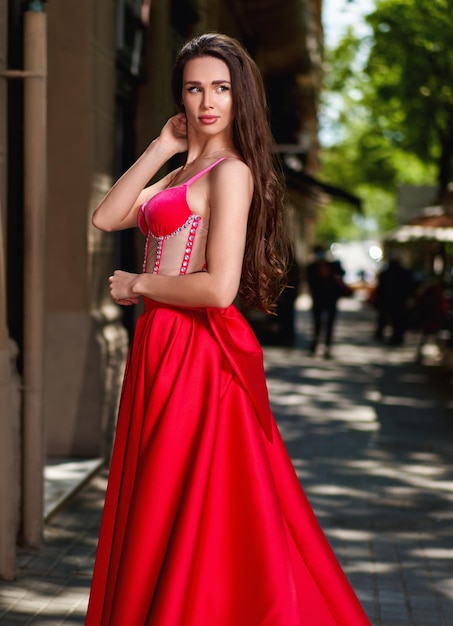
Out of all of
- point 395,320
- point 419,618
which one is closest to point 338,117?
point 395,320

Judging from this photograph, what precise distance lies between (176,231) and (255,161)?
0.31 m

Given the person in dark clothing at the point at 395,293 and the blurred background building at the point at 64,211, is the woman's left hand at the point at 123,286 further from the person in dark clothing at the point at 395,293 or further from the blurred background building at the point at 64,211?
the person in dark clothing at the point at 395,293

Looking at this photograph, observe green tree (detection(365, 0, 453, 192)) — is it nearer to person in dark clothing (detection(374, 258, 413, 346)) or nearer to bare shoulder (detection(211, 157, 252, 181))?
person in dark clothing (detection(374, 258, 413, 346))

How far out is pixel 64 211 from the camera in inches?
304

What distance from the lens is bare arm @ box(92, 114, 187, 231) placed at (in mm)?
3293

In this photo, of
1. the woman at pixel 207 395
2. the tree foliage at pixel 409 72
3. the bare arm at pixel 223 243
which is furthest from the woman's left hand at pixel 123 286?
the tree foliage at pixel 409 72

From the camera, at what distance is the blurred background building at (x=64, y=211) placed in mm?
5293

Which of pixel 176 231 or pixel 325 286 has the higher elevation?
pixel 176 231

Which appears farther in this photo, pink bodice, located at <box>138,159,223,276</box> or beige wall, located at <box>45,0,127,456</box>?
beige wall, located at <box>45,0,127,456</box>

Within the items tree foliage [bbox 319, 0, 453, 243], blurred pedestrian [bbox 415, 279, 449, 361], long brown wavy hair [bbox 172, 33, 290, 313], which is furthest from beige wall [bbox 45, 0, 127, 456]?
tree foliage [bbox 319, 0, 453, 243]

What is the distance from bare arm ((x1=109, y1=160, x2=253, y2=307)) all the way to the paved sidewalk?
203 centimetres

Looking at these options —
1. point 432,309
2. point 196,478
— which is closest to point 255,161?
point 196,478

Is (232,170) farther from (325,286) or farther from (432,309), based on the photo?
(325,286)

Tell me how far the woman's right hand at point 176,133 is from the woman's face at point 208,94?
0.17 metres
